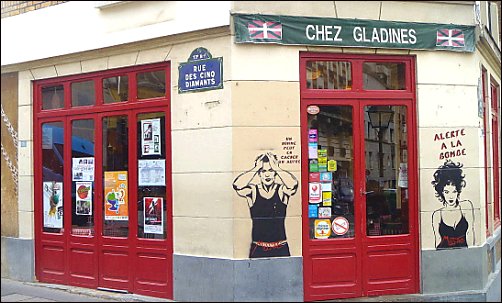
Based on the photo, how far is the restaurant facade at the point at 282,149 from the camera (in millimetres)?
6645

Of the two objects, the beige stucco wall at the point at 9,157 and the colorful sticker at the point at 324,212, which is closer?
the colorful sticker at the point at 324,212

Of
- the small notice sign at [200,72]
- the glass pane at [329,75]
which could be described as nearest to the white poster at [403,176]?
the glass pane at [329,75]

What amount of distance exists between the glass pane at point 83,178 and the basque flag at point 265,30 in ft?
9.06

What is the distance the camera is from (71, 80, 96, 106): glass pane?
7.96 m

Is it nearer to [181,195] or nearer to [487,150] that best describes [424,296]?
[487,150]

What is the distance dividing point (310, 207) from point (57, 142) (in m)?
3.92

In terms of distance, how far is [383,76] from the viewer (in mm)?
7156

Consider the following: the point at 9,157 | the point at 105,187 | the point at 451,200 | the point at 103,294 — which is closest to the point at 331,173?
the point at 451,200

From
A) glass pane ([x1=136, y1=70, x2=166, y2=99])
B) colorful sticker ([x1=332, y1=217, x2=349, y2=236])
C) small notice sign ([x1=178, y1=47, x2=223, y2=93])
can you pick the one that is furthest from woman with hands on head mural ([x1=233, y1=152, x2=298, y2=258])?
glass pane ([x1=136, y1=70, x2=166, y2=99])

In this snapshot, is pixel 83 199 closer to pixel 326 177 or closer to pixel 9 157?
pixel 9 157

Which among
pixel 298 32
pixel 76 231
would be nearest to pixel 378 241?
pixel 298 32

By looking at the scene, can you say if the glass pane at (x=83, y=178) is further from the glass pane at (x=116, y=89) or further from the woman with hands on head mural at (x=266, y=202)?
the woman with hands on head mural at (x=266, y=202)

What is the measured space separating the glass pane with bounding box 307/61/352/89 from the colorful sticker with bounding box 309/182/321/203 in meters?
1.19

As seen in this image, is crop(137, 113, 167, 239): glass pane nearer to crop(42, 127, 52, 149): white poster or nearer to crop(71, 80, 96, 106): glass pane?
crop(71, 80, 96, 106): glass pane
